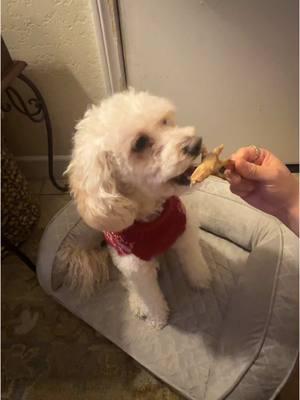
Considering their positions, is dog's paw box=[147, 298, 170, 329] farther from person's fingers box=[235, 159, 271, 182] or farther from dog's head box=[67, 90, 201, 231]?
person's fingers box=[235, 159, 271, 182]

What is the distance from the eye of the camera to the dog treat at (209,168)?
0.90 metres

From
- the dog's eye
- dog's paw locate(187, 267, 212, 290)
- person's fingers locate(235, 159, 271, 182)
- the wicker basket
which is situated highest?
the dog's eye

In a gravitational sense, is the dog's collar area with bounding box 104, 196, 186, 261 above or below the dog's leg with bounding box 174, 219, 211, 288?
above

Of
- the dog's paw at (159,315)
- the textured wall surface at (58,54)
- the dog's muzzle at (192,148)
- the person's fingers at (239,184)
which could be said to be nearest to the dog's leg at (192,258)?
the dog's paw at (159,315)

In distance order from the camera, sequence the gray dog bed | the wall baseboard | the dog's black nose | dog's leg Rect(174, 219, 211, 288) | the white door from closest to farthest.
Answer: the dog's black nose → the gray dog bed → dog's leg Rect(174, 219, 211, 288) → the white door → the wall baseboard

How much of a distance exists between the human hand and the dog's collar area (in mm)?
191

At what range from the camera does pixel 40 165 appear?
186 cm

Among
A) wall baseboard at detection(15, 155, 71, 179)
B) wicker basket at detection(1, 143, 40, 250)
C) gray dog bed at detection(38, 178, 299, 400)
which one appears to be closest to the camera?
gray dog bed at detection(38, 178, 299, 400)

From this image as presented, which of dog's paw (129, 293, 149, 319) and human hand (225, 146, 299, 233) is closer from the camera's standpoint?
human hand (225, 146, 299, 233)

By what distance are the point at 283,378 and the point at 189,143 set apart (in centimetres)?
62

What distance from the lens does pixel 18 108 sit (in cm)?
163

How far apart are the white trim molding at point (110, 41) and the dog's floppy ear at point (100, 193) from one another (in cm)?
60

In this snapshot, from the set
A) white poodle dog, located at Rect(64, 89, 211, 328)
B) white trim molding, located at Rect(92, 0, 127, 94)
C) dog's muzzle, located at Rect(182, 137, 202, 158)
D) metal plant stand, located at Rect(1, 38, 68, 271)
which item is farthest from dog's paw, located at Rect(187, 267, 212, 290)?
white trim molding, located at Rect(92, 0, 127, 94)

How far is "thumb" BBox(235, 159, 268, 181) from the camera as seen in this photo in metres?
0.90
